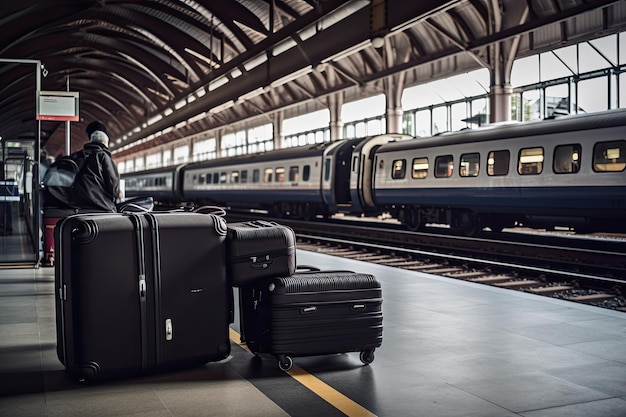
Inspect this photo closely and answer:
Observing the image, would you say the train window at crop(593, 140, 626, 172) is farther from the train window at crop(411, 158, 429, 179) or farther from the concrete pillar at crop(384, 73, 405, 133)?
the concrete pillar at crop(384, 73, 405, 133)

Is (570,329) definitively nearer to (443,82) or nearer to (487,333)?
(487,333)

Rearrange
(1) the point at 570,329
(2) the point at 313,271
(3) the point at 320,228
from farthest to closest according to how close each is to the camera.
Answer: (3) the point at 320,228 → (1) the point at 570,329 → (2) the point at 313,271

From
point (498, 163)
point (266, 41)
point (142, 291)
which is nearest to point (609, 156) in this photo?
point (498, 163)

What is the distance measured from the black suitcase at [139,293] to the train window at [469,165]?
516 inches

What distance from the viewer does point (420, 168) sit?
19.2 metres

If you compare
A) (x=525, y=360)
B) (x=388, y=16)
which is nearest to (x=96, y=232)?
(x=525, y=360)

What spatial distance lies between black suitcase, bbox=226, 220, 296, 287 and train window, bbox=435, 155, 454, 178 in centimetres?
1367

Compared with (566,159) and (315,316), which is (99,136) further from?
(566,159)

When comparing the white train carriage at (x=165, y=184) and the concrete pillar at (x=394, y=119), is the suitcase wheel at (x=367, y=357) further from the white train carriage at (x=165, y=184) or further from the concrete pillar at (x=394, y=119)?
the white train carriage at (x=165, y=184)

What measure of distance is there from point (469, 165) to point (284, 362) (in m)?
13.4

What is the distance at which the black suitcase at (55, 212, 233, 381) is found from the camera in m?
4.23

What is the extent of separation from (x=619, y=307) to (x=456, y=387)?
184 inches

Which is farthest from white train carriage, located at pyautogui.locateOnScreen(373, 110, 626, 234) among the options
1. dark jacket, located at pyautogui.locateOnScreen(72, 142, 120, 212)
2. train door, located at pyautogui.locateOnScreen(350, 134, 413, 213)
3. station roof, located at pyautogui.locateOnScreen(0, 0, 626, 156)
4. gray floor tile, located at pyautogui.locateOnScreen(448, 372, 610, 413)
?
gray floor tile, located at pyautogui.locateOnScreen(448, 372, 610, 413)

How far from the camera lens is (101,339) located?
426 cm
